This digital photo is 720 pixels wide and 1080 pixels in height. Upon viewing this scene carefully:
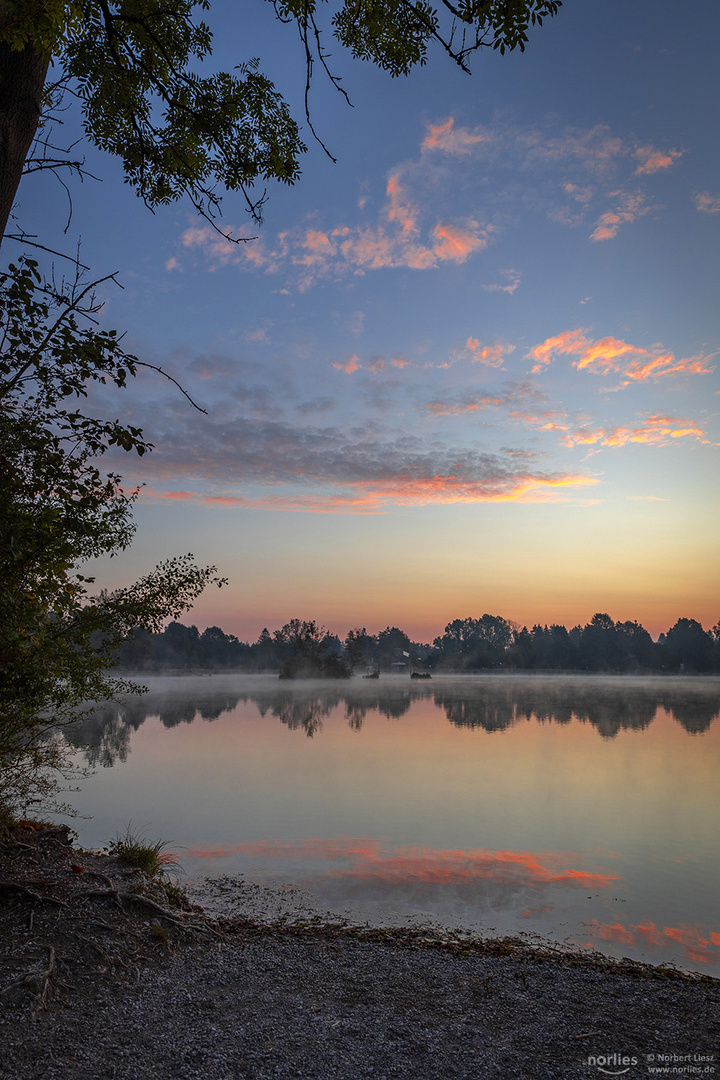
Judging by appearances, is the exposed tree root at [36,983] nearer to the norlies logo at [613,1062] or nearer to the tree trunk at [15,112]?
the norlies logo at [613,1062]

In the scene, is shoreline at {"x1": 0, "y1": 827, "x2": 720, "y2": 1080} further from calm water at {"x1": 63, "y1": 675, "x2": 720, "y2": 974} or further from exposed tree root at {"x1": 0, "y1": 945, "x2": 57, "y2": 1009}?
calm water at {"x1": 63, "y1": 675, "x2": 720, "y2": 974}

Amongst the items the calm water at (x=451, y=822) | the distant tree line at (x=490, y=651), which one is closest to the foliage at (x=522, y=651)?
the distant tree line at (x=490, y=651)

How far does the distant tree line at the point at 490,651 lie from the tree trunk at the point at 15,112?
3588 inches

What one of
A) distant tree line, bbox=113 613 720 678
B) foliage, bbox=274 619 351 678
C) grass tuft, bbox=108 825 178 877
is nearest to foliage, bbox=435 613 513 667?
distant tree line, bbox=113 613 720 678

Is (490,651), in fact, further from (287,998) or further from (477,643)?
(287,998)

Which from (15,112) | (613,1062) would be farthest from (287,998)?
(15,112)

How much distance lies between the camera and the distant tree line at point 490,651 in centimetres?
11088

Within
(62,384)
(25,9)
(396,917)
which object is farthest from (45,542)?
(396,917)

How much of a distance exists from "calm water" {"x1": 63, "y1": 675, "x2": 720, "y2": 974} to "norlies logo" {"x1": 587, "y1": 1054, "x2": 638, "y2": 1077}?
124 inches

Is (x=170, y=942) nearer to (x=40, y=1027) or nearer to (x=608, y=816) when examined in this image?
(x=40, y=1027)

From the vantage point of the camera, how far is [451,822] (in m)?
12.9

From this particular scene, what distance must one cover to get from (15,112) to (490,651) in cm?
14653

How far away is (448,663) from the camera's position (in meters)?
151

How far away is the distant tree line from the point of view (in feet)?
364
